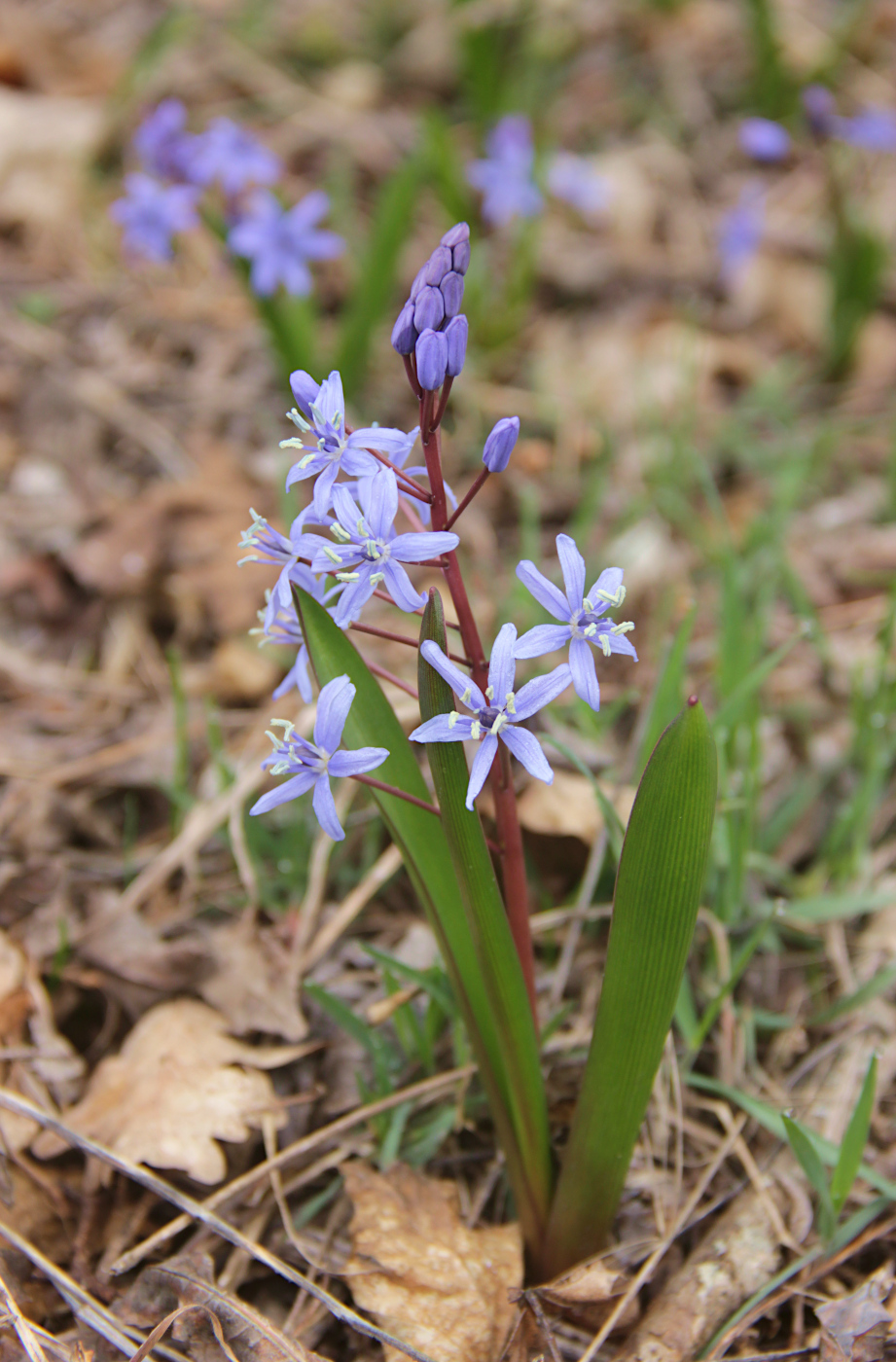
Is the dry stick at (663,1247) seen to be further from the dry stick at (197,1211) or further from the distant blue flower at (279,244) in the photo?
the distant blue flower at (279,244)

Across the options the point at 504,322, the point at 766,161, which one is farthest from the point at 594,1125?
the point at 766,161

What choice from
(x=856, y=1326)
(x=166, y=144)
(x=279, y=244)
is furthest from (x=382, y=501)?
(x=166, y=144)

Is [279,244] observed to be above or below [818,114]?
below

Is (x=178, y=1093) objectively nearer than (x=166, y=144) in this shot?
Yes

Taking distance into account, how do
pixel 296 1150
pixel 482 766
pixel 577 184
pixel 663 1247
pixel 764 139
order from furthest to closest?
pixel 577 184
pixel 764 139
pixel 296 1150
pixel 663 1247
pixel 482 766

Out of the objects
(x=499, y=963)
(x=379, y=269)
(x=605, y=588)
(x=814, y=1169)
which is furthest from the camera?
(x=379, y=269)

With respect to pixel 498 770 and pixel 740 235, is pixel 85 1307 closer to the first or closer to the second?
pixel 498 770

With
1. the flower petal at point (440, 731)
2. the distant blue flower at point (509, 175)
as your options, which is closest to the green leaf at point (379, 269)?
the distant blue flower at point (509, 175)

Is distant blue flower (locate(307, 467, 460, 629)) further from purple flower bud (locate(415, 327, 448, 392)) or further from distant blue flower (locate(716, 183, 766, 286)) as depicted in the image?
distant blue flower (locate(716, 183, 766, 286))
